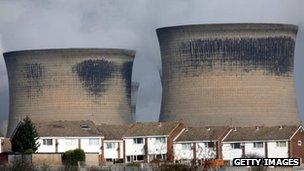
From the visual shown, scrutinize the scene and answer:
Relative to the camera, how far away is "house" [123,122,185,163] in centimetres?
7519

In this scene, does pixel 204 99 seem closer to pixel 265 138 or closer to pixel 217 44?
pixel 217 44

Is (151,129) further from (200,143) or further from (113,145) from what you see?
(200,143)

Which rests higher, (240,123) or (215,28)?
(215,28)

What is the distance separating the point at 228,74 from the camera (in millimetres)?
83375

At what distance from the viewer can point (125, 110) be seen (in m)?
92.9

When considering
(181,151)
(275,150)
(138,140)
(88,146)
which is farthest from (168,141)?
(275,150)

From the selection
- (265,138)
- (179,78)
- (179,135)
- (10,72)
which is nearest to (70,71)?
(10,72)

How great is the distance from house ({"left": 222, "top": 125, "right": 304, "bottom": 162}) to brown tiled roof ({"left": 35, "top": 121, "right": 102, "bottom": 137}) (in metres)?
9.37

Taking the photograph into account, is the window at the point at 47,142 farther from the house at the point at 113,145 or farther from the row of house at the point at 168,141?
the house at the point at 113,145

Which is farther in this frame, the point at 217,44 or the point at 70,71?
the point at 70,71

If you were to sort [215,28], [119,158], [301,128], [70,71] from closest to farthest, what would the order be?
[301,128]
[119,158]
[215,28]
[70,71]

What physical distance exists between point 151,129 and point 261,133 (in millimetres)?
8103

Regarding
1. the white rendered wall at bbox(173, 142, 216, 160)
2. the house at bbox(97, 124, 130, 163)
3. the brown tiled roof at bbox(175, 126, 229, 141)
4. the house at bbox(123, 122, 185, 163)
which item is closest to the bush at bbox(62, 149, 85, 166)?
the white rendered wall at bbox(173, 142, 216, 160)

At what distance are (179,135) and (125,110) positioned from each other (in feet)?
57.7
